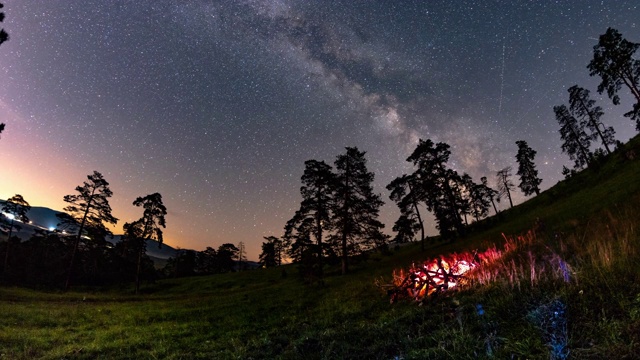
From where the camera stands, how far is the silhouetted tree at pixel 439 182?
42.8 m

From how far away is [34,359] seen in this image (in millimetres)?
10094

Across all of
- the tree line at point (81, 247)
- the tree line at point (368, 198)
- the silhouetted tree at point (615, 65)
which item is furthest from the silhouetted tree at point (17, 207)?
the silhouetted tree at point (615, 65)

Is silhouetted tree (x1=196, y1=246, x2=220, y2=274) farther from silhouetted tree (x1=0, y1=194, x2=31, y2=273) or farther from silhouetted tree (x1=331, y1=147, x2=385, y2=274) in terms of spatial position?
silhouetted tree (x1=331, y1=147, x2=385, y2=274)

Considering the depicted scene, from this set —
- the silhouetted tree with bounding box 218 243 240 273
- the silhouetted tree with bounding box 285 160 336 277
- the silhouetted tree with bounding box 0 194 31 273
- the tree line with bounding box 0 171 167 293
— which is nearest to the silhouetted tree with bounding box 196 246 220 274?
the silhouetted tree with bounding box 218 243 240 273

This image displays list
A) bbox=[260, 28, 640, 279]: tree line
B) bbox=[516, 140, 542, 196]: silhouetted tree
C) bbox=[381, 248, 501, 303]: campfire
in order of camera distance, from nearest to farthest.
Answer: bbox=[381, 248, 501, 303]: campfire → bbox=[260, 28, 640, 279]: tree line → bbox=[516, 140, 542, 196]: silhouetted tree

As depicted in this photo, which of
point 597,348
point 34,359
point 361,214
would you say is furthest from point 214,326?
point 361,214

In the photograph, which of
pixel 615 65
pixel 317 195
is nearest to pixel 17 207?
pixel 317 195

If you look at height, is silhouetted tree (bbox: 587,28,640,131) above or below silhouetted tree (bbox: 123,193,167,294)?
above

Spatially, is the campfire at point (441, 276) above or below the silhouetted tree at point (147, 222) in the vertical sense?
below

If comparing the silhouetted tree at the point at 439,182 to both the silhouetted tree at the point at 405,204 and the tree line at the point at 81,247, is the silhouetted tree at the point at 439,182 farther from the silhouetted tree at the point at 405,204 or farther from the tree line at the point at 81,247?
the tree line at the point at 81,247

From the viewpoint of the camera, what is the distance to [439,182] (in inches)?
1690

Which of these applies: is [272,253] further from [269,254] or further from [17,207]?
[17,207]

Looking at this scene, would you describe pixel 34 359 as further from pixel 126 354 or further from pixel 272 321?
pixel 272 321

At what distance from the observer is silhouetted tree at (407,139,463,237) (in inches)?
1683
